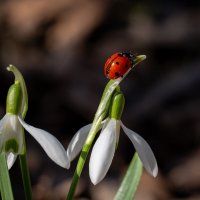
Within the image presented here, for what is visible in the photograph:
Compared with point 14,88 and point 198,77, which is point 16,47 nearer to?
point 198,77

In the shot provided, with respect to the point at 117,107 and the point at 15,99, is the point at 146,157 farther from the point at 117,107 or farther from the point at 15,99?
the point at 15,99

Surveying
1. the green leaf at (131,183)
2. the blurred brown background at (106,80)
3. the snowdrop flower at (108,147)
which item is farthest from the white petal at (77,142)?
the blurred brown background at (106,80)

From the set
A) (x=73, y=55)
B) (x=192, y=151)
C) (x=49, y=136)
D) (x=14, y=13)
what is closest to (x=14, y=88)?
(x=49, y=136)

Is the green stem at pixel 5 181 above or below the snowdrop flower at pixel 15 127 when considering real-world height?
below

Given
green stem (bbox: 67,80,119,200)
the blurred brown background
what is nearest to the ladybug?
green stem (bbox: 67,80,119,200)

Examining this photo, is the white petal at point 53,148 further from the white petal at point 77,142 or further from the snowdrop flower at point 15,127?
the white petal at point 77,142

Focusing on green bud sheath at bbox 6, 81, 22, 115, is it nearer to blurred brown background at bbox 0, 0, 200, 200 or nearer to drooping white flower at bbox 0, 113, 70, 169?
drooping white flower at bbox 0, 113, 70, 169
